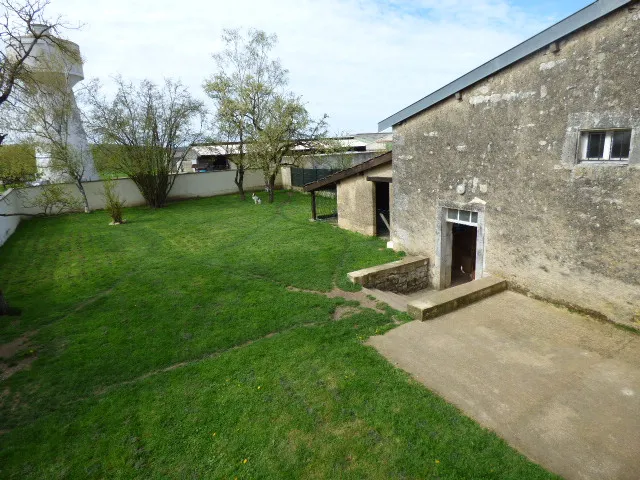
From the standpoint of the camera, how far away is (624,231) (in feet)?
19.0

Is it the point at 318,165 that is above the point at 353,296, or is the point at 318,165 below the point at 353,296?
above

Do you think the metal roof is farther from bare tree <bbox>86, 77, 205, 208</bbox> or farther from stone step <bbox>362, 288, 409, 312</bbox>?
bare tree <bbox>86, 77, 205, 208</bbox>

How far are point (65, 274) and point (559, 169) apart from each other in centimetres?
1360

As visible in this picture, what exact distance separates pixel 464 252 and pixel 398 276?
2.64 m

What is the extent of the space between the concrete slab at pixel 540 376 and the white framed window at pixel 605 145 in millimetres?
2845

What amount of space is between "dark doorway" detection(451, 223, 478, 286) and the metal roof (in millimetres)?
3784

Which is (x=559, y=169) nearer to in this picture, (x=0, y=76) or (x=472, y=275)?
(x=472, y=275)

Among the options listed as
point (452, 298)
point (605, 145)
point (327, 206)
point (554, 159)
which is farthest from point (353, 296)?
point (327, 206)

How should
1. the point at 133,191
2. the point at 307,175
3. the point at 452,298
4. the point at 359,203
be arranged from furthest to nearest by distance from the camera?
1. the point at 307,175
2. the point at 133,191
3. the point at 359,203
4. the point at 452,298

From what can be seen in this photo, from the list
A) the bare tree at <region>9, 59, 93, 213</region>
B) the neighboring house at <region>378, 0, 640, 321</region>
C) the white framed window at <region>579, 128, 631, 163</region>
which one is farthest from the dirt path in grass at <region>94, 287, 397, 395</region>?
the bare tree at <region>9, 59, 93, 213</region>

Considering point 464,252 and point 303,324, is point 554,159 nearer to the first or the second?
point 464,252

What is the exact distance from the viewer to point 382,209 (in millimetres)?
14406

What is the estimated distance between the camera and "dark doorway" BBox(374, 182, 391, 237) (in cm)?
1365

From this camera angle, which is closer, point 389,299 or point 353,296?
point 389,299
